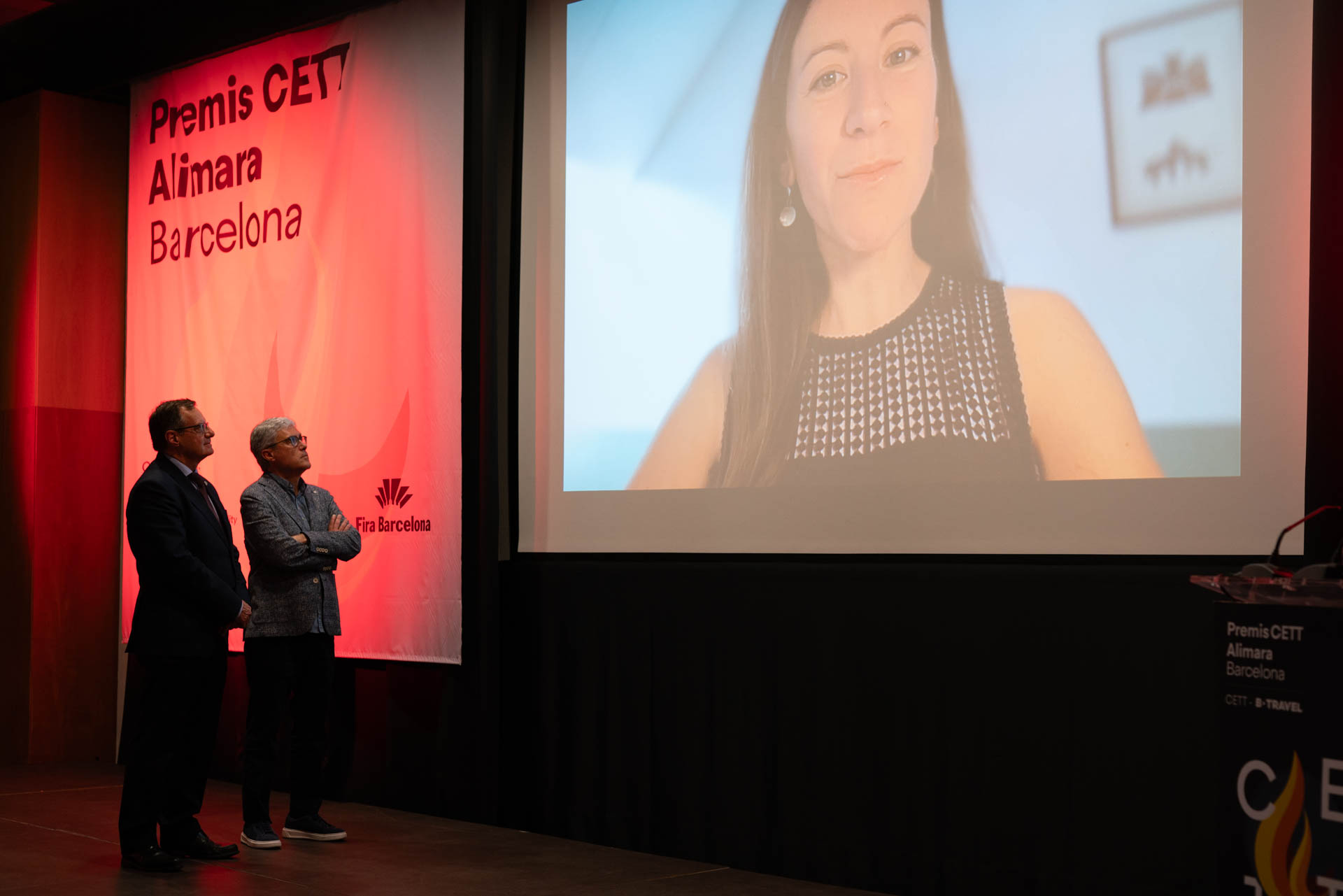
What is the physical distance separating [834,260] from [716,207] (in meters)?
0.51

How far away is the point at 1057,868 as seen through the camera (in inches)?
148

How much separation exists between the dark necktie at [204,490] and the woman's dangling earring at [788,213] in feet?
6.89

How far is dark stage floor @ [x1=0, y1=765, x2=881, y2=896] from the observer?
4117mm

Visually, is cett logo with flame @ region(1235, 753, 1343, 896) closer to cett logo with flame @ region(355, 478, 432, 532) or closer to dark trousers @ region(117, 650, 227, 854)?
dark trousers @ region(117, 650, 227, 854)

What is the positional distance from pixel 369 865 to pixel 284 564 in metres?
1.03

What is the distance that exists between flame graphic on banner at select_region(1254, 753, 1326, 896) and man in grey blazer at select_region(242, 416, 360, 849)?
120 inches

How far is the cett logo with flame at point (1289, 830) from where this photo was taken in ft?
8.61

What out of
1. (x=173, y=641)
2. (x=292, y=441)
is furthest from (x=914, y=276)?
(x=173, y=641)

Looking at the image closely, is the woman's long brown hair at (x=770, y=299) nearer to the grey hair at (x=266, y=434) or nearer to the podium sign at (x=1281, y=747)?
the grey hair at (x=266, y=434)

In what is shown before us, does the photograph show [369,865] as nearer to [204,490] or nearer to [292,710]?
[292,710]

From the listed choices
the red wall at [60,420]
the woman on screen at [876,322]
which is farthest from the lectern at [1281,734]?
the red wall at [60,420]

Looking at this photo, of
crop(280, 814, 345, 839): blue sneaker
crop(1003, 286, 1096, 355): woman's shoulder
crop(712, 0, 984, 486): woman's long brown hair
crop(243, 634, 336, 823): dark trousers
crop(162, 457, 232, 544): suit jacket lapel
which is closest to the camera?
crop(1003, 286, 1096, 355): woman's shoulder

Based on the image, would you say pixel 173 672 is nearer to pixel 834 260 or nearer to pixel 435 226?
pixel 435 226

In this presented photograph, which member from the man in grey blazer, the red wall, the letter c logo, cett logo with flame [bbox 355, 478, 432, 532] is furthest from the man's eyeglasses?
the letter c logo
